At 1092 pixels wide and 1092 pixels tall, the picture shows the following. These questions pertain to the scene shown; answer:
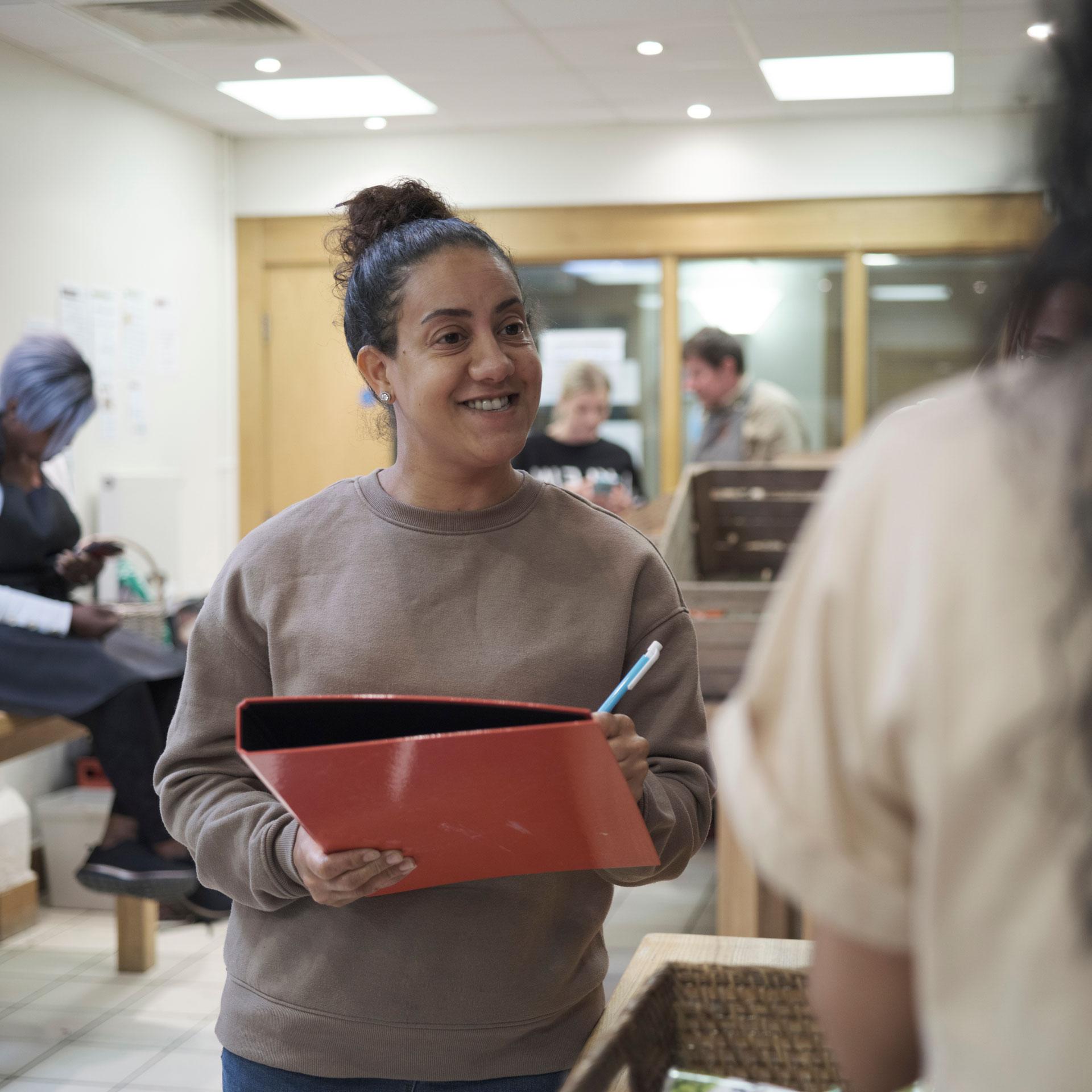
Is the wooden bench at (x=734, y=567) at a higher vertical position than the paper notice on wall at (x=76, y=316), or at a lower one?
lower

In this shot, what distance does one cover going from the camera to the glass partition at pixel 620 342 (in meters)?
6.49

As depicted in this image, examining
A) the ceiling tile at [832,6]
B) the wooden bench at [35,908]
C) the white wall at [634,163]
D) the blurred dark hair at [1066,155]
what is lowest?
the wooden bench at [35,908]

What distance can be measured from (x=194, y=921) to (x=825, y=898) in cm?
412

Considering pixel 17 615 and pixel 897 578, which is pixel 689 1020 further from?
pixel 17 615

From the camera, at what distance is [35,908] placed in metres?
4.24

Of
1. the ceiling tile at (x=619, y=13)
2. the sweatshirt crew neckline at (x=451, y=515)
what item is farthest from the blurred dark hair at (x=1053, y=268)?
the ceiling tile at (x=619, y=13)

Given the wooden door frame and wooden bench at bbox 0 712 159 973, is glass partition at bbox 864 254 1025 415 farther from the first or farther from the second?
wooden bench at bbox 0 712 159 973

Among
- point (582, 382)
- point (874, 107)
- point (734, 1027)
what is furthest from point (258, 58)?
point (734, 1027)

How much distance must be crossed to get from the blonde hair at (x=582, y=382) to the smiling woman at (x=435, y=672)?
3.74m

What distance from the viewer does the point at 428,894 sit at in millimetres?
1293

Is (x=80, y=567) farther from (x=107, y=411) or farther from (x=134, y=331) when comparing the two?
(x=134, y=331)

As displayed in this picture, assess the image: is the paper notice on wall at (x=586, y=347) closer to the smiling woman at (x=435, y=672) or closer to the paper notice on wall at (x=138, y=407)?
the paper notice on wall at (x=138, y=407)

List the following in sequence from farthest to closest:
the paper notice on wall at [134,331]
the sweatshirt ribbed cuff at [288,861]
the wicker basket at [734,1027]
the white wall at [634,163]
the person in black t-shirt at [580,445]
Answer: the white wall at [634,163], the paper notice on wall at [134,331], the person in black t-shirt at [580,445], the sweatshirt ribbed cuff at [288,861], the wicker basket at [734,1027]

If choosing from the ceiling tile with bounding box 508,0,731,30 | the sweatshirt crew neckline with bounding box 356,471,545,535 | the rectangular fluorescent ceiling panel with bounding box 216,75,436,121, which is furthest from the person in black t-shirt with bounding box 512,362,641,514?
the sweatshirt crew neckline with bounding box 356,471,545,535
